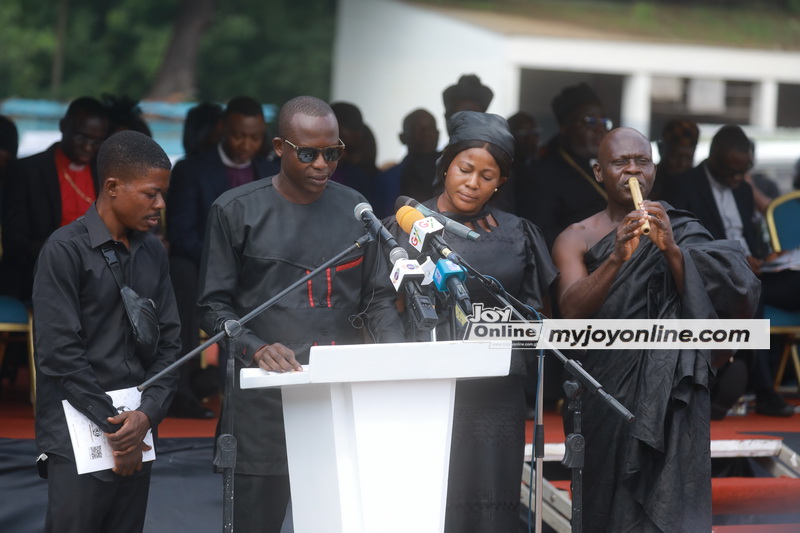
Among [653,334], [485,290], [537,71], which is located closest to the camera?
[485,290]

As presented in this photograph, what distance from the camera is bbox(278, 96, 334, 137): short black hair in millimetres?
3723

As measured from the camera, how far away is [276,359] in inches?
133

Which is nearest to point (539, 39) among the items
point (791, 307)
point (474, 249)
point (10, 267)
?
point (791, 307)

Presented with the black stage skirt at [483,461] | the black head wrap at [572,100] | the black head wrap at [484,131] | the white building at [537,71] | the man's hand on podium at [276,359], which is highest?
the white building at [537,71]

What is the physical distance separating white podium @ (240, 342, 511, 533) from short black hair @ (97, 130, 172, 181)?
0.87m

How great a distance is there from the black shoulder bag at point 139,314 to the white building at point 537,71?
7135 mm

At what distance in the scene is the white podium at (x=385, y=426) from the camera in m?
3.05

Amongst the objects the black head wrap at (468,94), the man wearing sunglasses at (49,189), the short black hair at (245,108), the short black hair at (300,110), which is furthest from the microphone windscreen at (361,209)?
the black head wrap at (468,94)

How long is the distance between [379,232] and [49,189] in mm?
3350

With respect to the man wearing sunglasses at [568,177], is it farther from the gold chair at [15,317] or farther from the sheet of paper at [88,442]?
the sheet of paper at [88,442]

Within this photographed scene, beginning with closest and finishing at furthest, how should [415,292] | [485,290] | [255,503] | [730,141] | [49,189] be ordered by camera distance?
[415,292], [255,503], [485,290], [49,189], [730,141]

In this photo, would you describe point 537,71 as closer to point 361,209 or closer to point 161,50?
point 361,209

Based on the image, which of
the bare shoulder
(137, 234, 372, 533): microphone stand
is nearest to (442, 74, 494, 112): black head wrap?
the bare shoulder

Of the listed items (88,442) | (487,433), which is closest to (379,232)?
(487,433)
